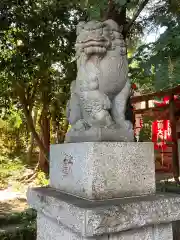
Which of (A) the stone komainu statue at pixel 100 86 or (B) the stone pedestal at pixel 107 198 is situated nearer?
(B) the stone pedestal at pixel 107 198

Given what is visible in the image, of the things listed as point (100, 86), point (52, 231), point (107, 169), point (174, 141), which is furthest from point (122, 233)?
point (174, 141)

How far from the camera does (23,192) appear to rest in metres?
10.3

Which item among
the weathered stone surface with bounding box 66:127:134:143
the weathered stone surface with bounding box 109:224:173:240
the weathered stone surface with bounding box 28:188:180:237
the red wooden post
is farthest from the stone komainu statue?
the red wooden post

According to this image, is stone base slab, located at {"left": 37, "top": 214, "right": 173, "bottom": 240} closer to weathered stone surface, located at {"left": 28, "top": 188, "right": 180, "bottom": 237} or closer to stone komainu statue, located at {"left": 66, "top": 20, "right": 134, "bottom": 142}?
weathered stone surface, located at {"left": 28, "top": 188, "right": 180, "bottom": 237}

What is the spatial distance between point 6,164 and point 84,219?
38.3 ft

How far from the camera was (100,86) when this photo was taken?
7.16ft

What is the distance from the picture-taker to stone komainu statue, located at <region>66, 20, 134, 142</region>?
210 cm

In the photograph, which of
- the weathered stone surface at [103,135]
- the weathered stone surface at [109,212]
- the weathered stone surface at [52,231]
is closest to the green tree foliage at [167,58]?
the weathered stone surface at [103,135]

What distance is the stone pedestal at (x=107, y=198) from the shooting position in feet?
5.54

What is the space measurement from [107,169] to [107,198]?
0.20 m

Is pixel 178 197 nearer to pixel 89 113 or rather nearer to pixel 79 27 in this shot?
pixel 89 113

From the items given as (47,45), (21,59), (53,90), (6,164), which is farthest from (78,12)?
(6,164)

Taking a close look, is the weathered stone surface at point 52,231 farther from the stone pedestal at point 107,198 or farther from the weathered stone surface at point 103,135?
the weathered stone surface at point 103,135

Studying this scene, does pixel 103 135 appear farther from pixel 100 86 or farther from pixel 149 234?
pixel 149 234
